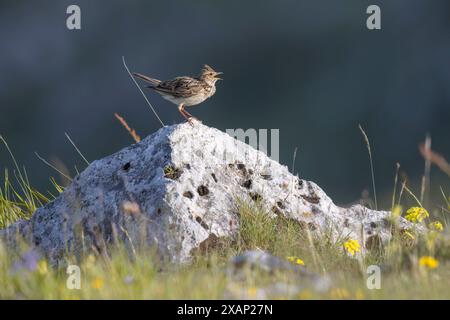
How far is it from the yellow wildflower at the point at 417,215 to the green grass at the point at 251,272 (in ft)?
0.80

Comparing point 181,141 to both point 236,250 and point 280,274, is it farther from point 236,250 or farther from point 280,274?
point 280,274

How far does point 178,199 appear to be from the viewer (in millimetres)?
6988

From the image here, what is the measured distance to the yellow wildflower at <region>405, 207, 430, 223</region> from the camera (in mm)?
7785

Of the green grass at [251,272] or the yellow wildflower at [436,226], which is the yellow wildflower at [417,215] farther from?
the green grass at [251,272]

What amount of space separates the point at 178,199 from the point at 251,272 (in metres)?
1.76

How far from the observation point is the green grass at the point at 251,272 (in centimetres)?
498

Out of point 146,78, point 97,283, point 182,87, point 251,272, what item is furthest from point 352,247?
point 146,78

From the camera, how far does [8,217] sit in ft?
28.1

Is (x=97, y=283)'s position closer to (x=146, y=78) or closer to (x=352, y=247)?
(x=352, y=247)

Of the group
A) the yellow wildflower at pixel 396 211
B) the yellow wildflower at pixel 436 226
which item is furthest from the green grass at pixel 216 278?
the yellow wildflower at pixel 436 226

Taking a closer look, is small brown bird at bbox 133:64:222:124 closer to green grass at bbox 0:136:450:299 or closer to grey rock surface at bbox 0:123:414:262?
grey rock surface at bbox 0:123:414:262

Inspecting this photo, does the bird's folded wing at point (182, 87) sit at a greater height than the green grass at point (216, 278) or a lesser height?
greater

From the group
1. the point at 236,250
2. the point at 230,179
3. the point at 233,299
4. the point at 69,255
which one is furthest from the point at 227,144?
the point at 233,299
